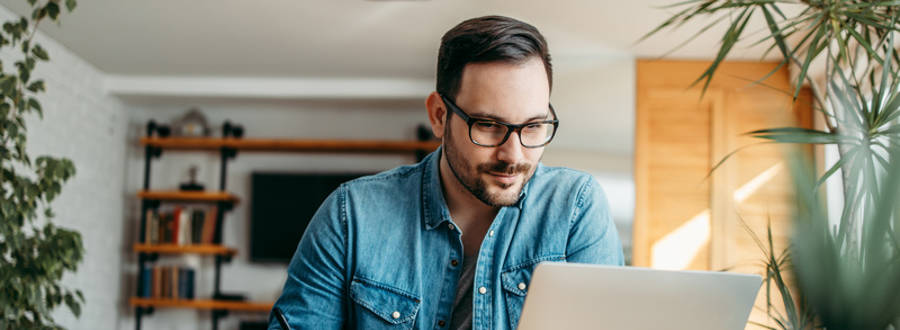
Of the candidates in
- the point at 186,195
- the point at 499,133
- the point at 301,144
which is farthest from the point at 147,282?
the point at 499,133

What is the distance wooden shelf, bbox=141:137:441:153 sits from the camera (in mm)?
5402

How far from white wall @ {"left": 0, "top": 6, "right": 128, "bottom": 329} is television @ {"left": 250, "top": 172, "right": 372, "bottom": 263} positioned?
105cm

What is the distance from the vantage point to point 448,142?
1287mm

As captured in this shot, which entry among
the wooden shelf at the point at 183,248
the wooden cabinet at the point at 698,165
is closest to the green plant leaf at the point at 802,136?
the wooden cabinet at the point at 698,165

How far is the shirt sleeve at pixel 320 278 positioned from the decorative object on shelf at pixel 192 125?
15.1 feet

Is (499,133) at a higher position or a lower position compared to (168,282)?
higher

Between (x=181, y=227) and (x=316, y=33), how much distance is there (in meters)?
2.19

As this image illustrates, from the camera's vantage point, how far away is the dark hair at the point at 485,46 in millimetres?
1183

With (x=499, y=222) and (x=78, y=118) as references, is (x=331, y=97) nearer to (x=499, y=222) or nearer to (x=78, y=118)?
(x=78, y=118)

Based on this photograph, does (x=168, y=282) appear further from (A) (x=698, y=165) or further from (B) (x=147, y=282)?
(A) (x=698, y=165)

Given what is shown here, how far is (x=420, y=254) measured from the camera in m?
1.31

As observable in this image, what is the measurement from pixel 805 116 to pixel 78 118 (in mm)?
4600

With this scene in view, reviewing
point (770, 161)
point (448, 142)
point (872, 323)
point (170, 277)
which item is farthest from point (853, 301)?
point (170, 277)

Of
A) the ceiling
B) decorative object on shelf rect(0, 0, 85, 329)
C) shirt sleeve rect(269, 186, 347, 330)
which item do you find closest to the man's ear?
shirt sleeve rect(269, 186, 347, 330)
